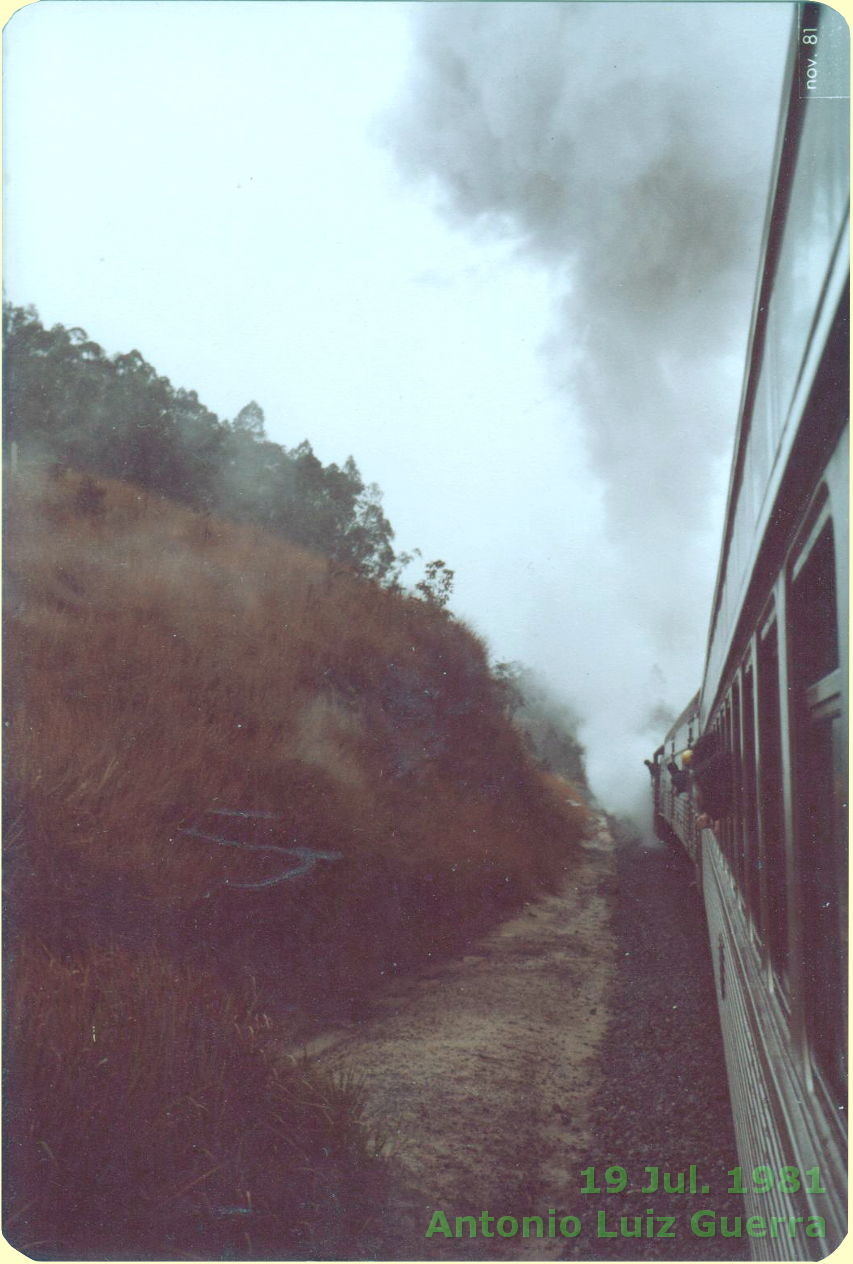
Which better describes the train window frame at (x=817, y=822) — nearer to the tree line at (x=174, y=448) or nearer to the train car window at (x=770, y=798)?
the train car window at (x=770, y=798)

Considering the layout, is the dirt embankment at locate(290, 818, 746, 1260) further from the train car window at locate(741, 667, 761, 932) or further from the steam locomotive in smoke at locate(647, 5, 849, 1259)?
the train car window at locate(741, 667, 761, 932)

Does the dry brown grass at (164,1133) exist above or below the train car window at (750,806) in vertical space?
below

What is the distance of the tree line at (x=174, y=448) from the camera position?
3557 mm

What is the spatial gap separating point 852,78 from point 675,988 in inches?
231

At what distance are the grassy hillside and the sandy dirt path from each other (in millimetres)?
225

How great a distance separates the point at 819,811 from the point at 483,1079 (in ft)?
9.74

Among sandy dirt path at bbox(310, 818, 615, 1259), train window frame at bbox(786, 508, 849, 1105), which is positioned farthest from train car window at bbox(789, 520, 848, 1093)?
sandy dirt path at bbox(310, 818, 615, 1259)

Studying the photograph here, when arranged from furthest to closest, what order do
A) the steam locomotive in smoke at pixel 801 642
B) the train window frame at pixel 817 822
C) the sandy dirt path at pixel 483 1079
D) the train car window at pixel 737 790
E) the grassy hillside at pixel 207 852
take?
the train car window at pixel 737 790 → the sandy dirt path at pixel 483 1079 → the grassy hillside at pixel 207 852 → the train window frame at pixel 817 822 → the steam locomotive in smoke at pixel 801 642

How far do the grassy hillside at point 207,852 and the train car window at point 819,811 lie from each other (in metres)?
1.48

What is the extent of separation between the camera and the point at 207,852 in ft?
14.7

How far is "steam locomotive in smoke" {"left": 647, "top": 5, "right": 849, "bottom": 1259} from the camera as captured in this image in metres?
1.19

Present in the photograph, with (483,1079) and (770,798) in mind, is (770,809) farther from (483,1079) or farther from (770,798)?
(483,1079)

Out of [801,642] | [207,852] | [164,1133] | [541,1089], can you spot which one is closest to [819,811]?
[801,642]

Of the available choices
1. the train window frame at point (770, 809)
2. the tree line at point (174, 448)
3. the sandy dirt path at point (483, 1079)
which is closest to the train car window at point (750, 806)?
the train window frame at point (770, 809)
